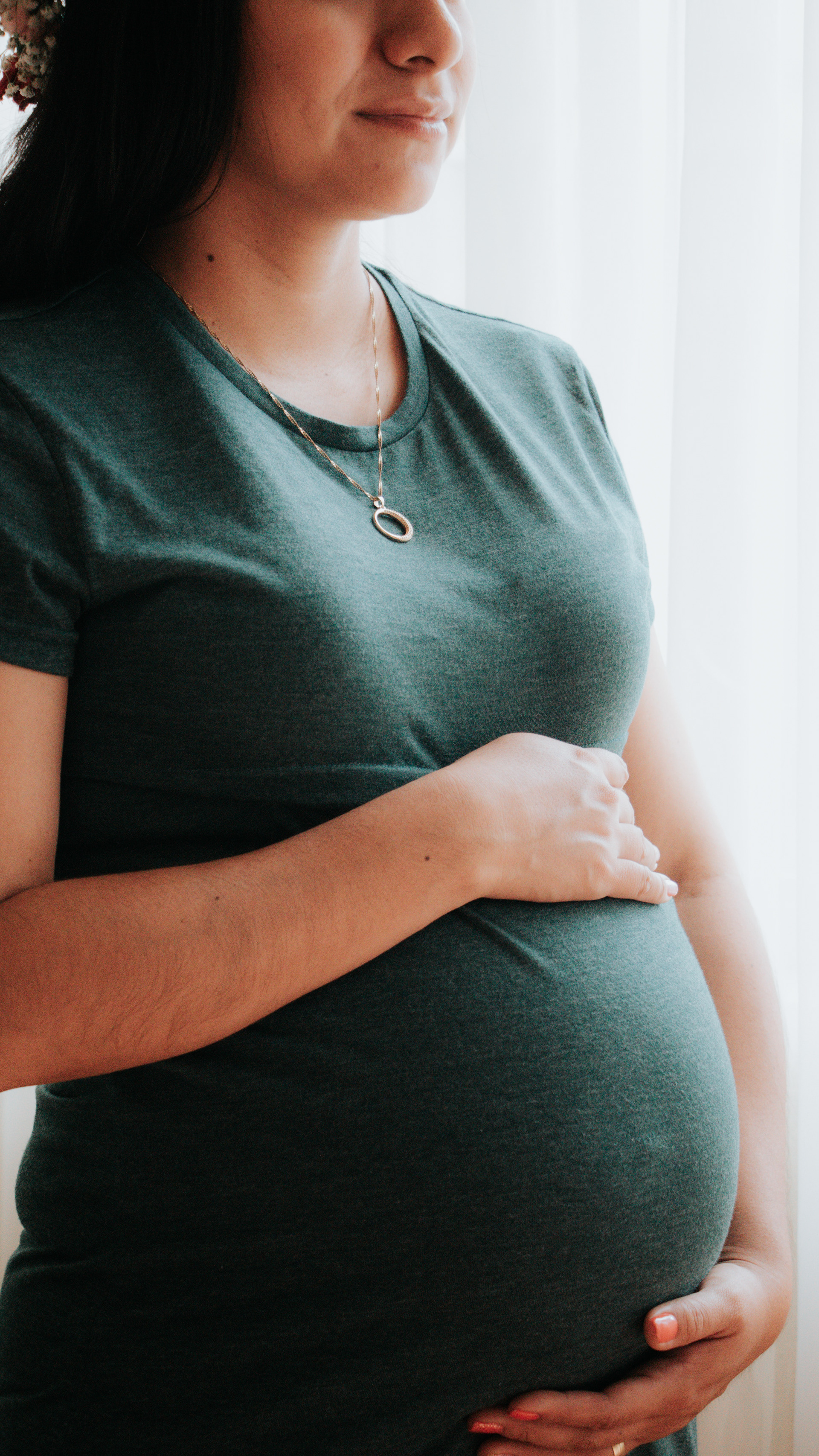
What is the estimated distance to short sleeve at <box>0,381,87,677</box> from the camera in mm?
669

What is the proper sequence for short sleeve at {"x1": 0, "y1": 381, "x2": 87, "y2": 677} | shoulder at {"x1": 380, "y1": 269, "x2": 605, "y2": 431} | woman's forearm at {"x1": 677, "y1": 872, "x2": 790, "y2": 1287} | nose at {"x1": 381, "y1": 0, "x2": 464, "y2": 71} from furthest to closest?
shoulder at {"x1": 380, "y1": 269, "x2": 605, "y2": 431}
woman's forearm at {"x1": 677, "y1": 872, "x2": 790, "y2": 1287}
nose at {"x1": 381, "y1": 0, "x2": 464, "y2": 71}
short sleeve at {"x1": 0, "y1": 381, "x2": 87, "y2": 677}

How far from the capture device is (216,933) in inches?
27.1

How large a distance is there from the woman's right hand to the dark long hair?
1.66ft

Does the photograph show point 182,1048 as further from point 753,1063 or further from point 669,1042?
point 753,1063

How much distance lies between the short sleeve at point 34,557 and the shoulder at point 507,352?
0.43 metres

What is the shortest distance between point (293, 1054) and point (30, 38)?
83 centimetres

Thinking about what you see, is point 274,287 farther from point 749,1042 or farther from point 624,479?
point 749,1042

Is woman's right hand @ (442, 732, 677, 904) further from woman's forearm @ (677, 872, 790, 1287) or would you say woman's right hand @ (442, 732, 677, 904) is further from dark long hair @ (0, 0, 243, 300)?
dark long hair @ (0, 0, 243, 300)

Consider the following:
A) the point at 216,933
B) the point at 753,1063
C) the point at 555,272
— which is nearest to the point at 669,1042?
the point at 753,1063

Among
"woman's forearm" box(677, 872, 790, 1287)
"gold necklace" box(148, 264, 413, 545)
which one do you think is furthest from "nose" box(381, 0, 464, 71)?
"woman's forearm" box(677, 872, 790, 1287)

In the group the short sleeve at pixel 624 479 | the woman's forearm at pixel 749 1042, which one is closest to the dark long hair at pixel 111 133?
the short sleeve at pixel 624 479

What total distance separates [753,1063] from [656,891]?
234mm

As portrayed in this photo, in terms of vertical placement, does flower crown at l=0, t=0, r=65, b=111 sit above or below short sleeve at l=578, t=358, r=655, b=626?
above

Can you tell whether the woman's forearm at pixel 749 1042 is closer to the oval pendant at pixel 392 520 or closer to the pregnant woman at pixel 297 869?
the pregnant woman at pixel 297 869
